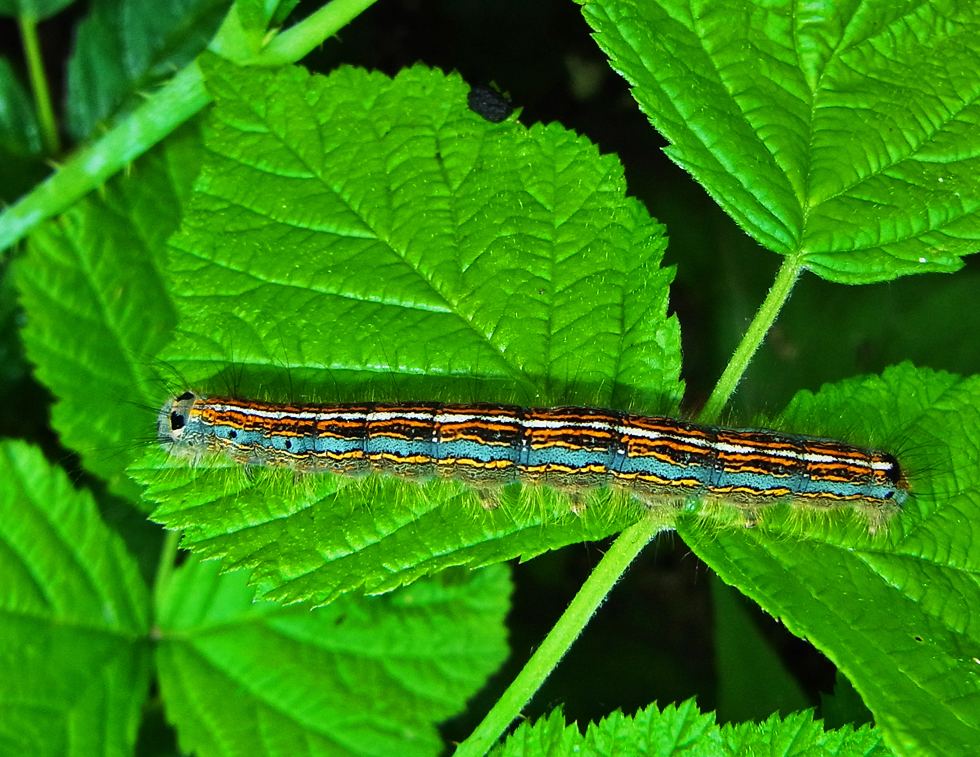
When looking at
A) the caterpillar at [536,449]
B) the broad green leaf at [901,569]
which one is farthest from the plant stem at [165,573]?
the broad green leaf at [901,569]

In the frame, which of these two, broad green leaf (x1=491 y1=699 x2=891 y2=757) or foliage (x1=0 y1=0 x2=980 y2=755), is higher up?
foliage (x1=0 y1=0 x2=980 y2=755)

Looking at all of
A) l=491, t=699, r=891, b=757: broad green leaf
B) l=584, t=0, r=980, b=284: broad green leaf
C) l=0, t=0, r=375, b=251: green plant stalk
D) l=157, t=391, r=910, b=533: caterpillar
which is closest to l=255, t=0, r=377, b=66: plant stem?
l=0, t=0, r=375, b=251: green plant stalk

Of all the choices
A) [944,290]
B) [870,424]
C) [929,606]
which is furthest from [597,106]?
[929,606]

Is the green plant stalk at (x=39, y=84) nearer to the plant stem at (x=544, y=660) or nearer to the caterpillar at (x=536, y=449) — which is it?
the caterpillar at (x=536, y=449)

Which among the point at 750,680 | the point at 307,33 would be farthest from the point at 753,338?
the point at 750,680

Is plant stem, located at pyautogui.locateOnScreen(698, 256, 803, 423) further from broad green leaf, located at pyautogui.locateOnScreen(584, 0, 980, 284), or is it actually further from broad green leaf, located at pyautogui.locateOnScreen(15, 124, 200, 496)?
broad green leaf, located at pyautogui.locateOnScreen(15, 124, 200, 496)

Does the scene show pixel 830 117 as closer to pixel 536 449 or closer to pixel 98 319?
pixel 536 449
